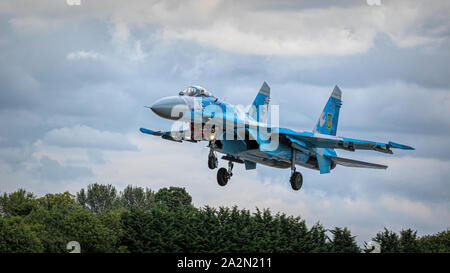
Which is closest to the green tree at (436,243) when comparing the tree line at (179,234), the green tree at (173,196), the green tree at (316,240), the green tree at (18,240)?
the tree line at (179,234)

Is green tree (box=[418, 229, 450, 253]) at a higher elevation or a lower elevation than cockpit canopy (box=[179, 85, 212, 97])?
lower

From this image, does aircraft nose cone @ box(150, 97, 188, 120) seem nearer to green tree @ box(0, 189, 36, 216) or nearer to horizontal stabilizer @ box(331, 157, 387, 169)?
horizontal stabilizer @ box(331, 157, 387, 169)

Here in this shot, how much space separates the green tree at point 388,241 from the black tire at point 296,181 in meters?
78.2

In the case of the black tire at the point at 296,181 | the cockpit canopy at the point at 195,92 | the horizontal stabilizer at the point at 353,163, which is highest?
the cockpit canopy at the point at 195,92

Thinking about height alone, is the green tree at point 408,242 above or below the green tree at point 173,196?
below

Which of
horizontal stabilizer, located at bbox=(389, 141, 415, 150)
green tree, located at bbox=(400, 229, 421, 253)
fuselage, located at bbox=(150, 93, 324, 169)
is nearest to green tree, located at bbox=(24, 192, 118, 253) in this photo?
green tree, located at bbox=(400, 229, 421, 253)

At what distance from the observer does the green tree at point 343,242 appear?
13412 cm

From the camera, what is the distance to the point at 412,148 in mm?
51344

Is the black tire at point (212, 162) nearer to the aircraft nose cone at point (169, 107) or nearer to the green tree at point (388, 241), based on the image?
the aircraft nose cone at point (169, 107)

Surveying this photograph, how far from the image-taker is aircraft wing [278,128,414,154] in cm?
5635

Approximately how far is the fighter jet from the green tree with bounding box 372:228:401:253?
73693 millimetres

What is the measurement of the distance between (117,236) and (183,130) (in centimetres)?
7664

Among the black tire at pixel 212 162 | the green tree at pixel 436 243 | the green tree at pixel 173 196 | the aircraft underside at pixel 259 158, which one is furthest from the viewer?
the green tree at pixel 173 196
